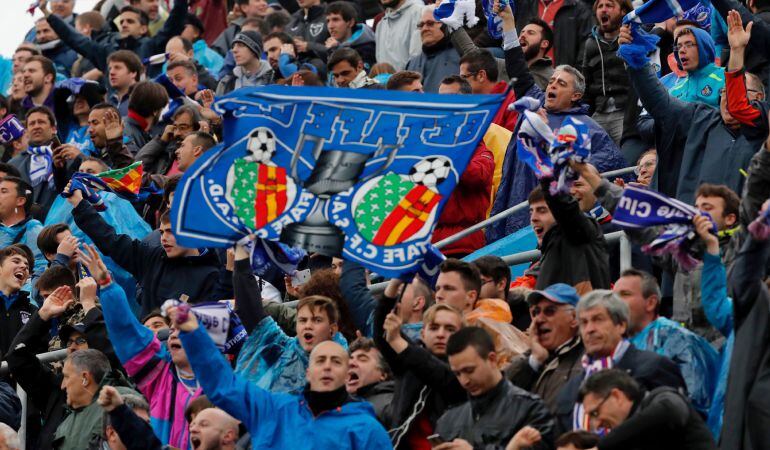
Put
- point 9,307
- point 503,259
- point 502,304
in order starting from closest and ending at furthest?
point 502,304, point 503,259, point 9,307

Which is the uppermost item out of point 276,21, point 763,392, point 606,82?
point 763,392

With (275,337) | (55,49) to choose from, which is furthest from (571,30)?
(55,49)

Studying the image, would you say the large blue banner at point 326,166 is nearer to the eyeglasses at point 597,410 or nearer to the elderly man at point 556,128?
the eyeglasses at point 597,410

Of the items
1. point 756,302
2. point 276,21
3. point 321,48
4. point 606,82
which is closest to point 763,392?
point 756,302

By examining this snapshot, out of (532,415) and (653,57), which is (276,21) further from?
(532,415)

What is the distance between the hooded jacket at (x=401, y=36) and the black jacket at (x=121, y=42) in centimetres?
349

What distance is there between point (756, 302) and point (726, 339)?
25.9 inches

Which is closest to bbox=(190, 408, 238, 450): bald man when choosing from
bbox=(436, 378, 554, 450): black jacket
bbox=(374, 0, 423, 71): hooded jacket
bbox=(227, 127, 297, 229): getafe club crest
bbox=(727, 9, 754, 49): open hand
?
bbox=(227, 127, 297, 229): getafe club crest

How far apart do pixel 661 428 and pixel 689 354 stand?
1.20m

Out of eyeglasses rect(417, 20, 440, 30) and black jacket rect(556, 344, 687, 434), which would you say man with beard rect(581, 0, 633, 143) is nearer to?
eyeglasses rect(417, 20, 440, 30)

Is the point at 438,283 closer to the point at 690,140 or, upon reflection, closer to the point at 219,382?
the point at 219,382

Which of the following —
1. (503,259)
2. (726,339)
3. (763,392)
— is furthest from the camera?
(503,259)

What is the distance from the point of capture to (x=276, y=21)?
66.6ft

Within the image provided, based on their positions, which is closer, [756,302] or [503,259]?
[756,302]
